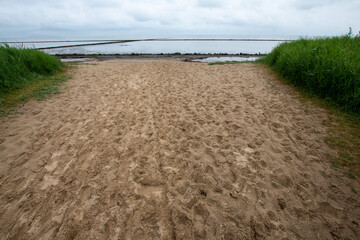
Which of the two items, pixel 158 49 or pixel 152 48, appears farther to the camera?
pixel 152 48

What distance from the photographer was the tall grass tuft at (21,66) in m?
5.90

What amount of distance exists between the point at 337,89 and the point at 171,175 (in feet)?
17.6

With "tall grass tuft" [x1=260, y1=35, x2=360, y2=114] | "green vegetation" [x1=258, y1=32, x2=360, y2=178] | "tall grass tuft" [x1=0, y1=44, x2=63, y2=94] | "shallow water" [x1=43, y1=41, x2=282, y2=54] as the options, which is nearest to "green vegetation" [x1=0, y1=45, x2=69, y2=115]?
"tall grass tuft" [x1=0, y1=44, x2=63, y2=94]

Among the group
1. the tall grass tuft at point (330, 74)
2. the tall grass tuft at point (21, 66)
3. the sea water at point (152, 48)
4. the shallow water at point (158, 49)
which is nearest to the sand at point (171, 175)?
the tall grass tuft at point (330, 74)

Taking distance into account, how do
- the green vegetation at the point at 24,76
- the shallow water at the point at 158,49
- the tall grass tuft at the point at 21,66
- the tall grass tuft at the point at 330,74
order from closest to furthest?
the tall grass tuft at the point at 330,74 → the green vegetation at the point at 24,76 → the tall grass tuft at the point at 21,66 → the shallow water at the point at 158,49

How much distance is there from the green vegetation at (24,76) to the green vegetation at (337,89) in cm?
740

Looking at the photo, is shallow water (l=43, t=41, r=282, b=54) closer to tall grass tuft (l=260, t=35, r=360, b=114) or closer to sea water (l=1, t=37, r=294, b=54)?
sea water (l=1, t=37, r=294, b=54)

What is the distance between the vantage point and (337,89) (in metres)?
4.89

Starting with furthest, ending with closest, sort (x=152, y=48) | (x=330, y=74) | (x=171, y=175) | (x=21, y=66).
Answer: (x=152, y=48)
(x=21, y=66)
(x=330, y=74)
(x=171, y=175)

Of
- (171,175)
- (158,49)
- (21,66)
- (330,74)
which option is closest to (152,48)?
(158,49)

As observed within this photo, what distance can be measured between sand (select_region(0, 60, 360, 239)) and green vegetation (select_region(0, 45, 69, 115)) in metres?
0.82

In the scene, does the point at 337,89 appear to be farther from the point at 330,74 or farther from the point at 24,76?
the point at 24,76

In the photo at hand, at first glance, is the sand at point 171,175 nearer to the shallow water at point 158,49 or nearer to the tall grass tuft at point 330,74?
the tall grass tuft at point 330,74

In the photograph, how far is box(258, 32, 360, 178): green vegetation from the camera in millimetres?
3084
